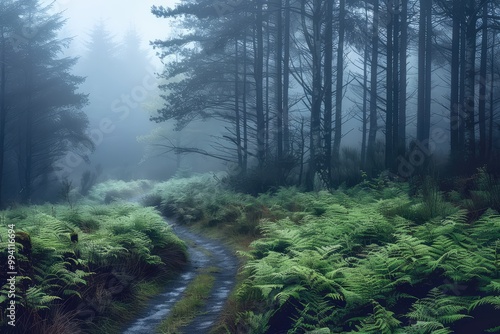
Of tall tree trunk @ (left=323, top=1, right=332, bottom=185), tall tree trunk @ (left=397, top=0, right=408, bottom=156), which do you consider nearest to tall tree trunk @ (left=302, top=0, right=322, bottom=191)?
tall tree trunk @ (left=323, top=1, right=332, bottom=185)

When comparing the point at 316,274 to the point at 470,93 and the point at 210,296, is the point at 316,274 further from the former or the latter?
the point at 470,93

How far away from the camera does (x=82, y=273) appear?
21.6ft

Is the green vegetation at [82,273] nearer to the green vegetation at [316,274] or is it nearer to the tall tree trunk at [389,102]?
the green vegetation at [316,274]

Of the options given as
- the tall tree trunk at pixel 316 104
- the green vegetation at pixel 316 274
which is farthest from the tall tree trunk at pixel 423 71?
the green vegetation at pixel 316 274

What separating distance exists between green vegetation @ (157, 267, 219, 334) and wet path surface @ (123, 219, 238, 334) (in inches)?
3.5

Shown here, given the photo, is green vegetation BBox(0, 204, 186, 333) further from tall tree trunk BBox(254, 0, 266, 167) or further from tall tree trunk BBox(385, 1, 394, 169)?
tall tree trunk BBox(254, 0, 266, 167)

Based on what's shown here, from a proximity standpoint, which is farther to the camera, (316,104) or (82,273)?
(316,104)

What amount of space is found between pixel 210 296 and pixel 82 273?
87.5 inches

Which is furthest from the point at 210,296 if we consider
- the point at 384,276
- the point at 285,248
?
the point at 384,276

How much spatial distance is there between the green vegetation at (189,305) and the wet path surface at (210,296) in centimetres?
9

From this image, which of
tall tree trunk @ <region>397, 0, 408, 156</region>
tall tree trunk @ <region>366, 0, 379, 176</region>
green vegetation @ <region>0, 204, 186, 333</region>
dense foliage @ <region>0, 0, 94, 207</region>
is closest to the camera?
green vegetation @ <region>0, 204, 186, 333</region>

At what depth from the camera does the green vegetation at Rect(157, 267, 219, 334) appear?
659 cm

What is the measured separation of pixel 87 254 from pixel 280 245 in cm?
308

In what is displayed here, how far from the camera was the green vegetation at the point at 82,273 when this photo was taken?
576 centimetres
